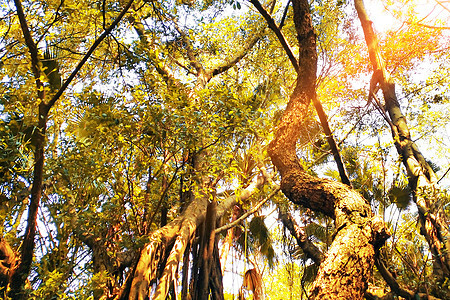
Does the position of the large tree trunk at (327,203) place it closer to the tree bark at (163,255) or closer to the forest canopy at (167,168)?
the forest canopy at (167,168)

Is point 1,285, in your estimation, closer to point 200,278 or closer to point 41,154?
point 41,154

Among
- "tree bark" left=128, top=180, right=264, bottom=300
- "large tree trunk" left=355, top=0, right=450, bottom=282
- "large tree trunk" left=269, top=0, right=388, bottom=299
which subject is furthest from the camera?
"large tree trunk" left=355, top=0, right=450, bottom=282

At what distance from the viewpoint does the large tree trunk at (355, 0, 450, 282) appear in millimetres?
4105

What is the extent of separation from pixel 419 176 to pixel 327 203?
10.8ft

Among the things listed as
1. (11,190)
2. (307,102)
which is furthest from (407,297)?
(11,190)

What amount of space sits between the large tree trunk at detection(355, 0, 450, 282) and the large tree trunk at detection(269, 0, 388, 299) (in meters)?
2.17

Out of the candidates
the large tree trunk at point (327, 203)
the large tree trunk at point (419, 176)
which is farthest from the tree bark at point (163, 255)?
the large tree trunk at point (419, 176)

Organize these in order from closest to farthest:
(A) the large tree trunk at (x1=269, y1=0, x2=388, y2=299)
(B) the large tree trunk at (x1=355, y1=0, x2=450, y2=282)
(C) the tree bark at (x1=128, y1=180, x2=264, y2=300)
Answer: (A) the large tree trunk at (x1=269, y1=0, x2=388, y2=299) < (C) the tree bark at (x1=128, y1=180, x2=264, y2=300) < (B) the large tree trunk at (x1=355, y1=0, x2=450, y2=282)

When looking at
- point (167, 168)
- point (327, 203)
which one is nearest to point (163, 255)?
point (167, 168)

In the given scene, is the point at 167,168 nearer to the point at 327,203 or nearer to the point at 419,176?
the point at 327,203

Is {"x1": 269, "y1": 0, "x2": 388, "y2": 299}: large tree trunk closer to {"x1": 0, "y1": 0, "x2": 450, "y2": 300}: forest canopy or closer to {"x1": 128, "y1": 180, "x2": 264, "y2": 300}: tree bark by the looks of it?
{"x1": 0, "y1": 0, "x2": 450, "y2": 300}: forest canopy

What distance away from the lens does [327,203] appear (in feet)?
8.23

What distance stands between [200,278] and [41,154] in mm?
3570

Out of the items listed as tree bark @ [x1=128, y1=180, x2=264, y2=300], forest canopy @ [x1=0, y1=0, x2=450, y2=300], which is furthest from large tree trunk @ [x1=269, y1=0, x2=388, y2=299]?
tree bark @ [x1=128, y1=180, x2=264, y2=300]
